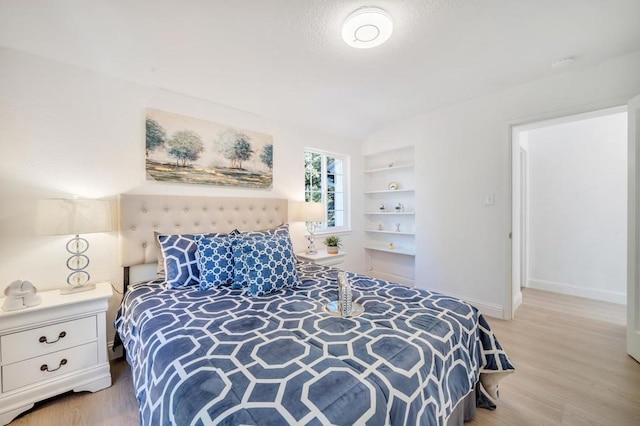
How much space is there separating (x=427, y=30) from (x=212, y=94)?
6.39ft

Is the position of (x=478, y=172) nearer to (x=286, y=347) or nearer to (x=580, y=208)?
(x=580, y=208)

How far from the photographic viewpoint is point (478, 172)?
9.66 ft

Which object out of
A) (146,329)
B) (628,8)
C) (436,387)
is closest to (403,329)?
(436,387)

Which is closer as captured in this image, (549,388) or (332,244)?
(549,388)

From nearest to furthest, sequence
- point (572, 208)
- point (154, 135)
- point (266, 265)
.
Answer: point (266, 265) < point (154, 135) < point (572, 208)

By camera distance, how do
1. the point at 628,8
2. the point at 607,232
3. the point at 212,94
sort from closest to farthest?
the point at 628,8, the point at 212,94, the point at 607,232

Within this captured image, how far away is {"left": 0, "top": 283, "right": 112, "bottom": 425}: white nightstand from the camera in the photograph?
1.52m

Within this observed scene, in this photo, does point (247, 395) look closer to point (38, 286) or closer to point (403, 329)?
point (403, 329)

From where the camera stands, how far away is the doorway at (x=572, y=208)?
3.19 metres

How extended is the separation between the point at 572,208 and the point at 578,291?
1116 millimetres

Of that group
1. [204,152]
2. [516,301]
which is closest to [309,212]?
[204,152]

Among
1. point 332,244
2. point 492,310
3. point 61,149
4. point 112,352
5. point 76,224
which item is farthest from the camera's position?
point 332,244

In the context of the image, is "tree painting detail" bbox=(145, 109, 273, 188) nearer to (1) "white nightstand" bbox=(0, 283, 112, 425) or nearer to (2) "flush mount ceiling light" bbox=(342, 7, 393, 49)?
(1) "white nightstand" bbox=(0, 283, 112, 425)

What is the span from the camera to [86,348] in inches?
68.9
